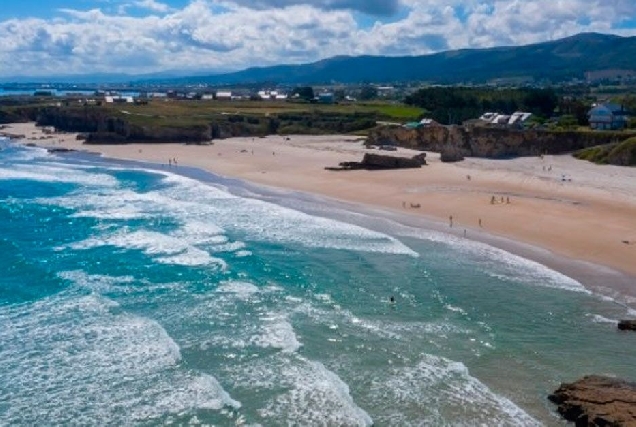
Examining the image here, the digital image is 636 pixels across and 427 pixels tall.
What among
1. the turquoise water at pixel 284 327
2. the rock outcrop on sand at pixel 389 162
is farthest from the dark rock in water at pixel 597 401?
the rock outcrop on sand at pixel 389 162

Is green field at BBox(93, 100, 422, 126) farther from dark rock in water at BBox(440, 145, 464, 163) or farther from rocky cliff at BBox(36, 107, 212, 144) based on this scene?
dark rock in water at BBox(440, 145, 464, 163)

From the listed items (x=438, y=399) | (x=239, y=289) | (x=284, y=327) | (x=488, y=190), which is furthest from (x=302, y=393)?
(x=488, y=190)

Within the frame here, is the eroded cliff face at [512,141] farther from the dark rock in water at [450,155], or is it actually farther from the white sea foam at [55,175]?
the white sea foam at [55,175]

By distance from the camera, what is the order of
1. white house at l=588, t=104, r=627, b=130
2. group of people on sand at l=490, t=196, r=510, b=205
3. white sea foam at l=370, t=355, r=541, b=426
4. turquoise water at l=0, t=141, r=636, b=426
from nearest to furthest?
1. white sea foam at l=370, t=355, r=541, b=426
2. turquoise water at l=0, t=141, r=636, b=426
3. group of people on sand at l=490, t=196, r=510, b=205
4. white house at l=588, t=104, r=627, b=130

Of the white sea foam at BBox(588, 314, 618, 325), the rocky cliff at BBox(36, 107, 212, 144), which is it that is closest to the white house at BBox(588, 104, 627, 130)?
the rocky cliff at BBox(36, 107, 212, 144)

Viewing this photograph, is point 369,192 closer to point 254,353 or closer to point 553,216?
point 553,216

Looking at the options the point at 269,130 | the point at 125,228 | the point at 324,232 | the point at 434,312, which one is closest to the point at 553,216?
the point at 324,232
